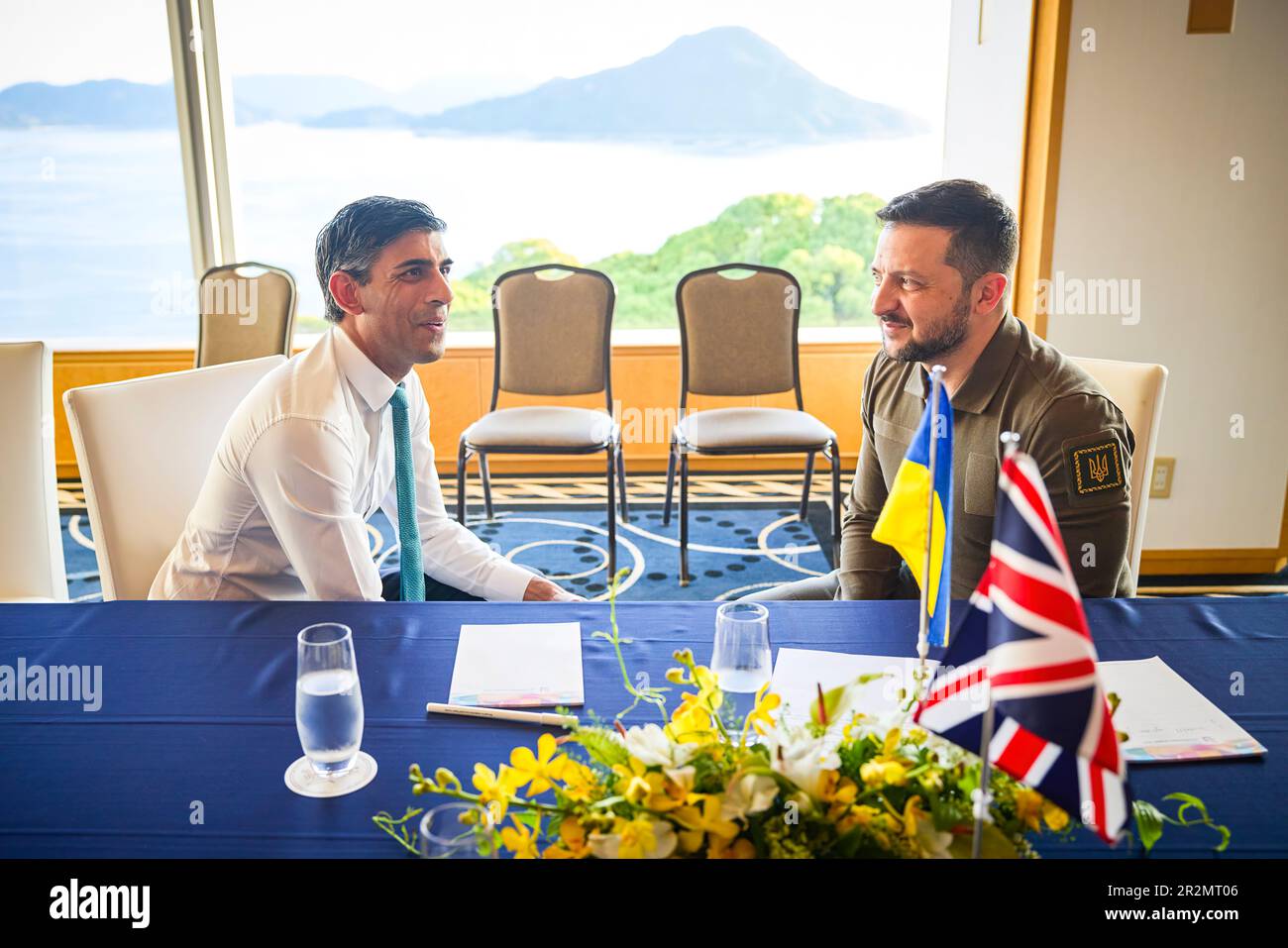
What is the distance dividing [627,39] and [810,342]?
1834mm

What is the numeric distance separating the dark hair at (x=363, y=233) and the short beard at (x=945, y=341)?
3.23ft

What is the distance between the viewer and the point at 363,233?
188 cm

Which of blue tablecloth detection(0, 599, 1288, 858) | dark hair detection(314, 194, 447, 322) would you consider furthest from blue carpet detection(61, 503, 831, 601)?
blue tablecloth detection(0, 599, 1288, 858)

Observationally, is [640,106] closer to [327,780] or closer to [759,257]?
[759,257]

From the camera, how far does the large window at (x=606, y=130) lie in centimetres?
493

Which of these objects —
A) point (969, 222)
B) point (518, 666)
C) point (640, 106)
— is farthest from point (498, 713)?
point (640, 106)

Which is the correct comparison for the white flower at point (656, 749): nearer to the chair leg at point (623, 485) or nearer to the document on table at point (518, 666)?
the document on table at point (518, 666)

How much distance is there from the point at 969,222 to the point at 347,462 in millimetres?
1211

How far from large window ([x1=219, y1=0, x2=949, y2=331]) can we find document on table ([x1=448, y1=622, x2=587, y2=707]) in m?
3.84

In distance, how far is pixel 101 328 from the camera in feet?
16.6

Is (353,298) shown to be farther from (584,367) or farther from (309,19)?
(309,19)

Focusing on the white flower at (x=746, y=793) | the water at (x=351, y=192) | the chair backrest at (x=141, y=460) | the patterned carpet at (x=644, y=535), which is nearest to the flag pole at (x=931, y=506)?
the white flower at (x=746, y=793)

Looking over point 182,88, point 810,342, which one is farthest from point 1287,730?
point 182,88

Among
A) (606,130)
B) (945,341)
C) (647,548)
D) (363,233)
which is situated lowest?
(647,548)
